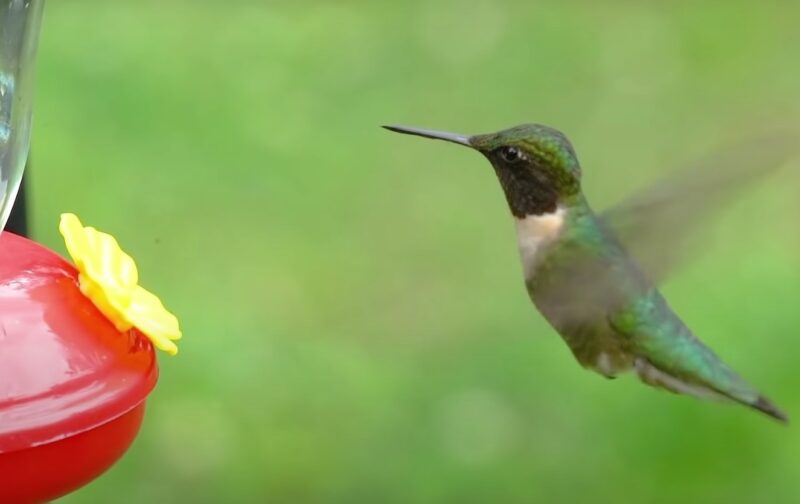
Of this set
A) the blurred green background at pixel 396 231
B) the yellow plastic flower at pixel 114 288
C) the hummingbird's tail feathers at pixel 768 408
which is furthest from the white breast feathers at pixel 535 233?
the yellow plastic flower at pixel 114 288

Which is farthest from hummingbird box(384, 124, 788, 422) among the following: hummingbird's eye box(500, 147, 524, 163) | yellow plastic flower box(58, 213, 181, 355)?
yellow plastic flower box(58, 213, 181, 355)

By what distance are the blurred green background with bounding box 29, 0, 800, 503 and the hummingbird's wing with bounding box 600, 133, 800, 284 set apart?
0.17ft

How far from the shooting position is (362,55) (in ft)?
19.2

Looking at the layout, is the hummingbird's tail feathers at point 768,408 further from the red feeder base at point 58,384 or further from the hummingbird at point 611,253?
the red feeder base at point 58,384

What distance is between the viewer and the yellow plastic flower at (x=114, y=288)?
1.68m

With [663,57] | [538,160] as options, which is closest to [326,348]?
[538,160]

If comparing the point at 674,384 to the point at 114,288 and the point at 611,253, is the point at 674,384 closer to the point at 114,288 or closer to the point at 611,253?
the point at 611,253

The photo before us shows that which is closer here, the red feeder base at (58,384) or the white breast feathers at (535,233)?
the red feeder base at (58,384)

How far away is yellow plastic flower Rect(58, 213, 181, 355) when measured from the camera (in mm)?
1677

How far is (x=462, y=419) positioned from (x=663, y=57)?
298 cm

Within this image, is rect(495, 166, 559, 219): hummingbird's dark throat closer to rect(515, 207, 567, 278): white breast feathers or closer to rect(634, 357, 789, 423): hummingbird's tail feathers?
rect(515, 207, 567, 278): white breast feathers

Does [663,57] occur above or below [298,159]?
above

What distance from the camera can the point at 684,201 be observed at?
178 cm

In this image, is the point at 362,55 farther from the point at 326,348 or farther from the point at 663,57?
the point at 326,348
